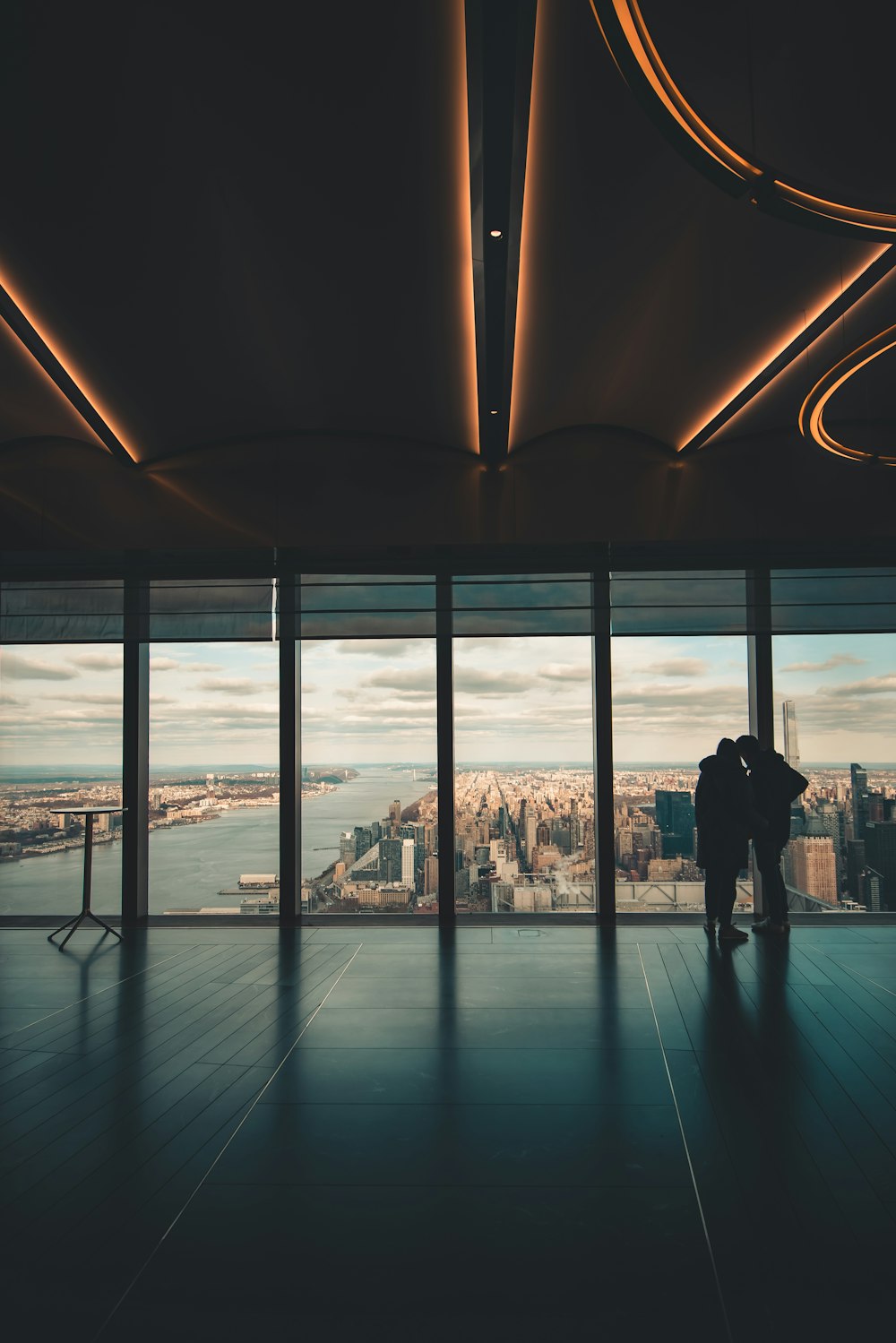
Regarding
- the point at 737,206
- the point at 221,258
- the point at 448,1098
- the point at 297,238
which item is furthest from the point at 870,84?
the point at 448,1098

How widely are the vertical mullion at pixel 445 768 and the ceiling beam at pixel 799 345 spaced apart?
9.72 feet

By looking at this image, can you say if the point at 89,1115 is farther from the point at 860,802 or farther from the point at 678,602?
the point at 860,802

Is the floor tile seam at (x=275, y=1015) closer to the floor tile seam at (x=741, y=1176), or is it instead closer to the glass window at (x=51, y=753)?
the floor tile seam at (x=741, y=1176)

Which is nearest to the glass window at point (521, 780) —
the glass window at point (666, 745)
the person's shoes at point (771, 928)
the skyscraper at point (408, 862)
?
the glass window at point (666, 745)

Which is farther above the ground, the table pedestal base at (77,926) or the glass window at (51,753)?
the glass window at (51,753)

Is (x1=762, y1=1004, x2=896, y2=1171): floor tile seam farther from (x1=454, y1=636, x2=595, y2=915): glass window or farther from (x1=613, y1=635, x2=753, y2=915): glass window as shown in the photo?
(x1=454, y1=636, x2=595, y2=915): glass window

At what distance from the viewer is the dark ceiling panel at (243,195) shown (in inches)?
132

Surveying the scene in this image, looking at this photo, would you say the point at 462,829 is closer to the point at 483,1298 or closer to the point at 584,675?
the point at 584,675

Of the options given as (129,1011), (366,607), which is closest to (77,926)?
Answer: (129,1011)

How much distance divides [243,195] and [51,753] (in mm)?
6159

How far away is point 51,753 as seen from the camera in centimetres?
848

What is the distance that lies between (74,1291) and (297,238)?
487 centimetres

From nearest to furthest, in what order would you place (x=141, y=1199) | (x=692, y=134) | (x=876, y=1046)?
1. (x=692, y=134)
2. (x=141, y=1199)
3. (x=876, y=1046)

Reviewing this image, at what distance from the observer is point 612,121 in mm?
3648
